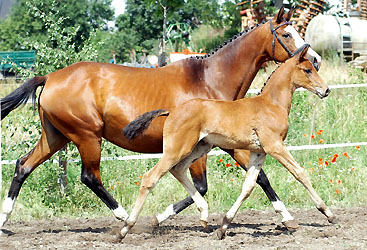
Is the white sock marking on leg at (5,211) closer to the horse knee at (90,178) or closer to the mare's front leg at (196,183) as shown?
the horse knee at (90,178)

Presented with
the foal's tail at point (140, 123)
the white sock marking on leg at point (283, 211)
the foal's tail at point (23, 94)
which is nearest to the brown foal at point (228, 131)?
the foal's tail at point (140, 123)

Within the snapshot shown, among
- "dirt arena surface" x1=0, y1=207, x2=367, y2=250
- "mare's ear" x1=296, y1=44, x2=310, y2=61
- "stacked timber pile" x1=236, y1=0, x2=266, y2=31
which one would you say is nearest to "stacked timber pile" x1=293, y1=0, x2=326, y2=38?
"stacked timber pile" x1=236, y1=0, x2=266, y2=31

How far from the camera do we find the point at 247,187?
510cm

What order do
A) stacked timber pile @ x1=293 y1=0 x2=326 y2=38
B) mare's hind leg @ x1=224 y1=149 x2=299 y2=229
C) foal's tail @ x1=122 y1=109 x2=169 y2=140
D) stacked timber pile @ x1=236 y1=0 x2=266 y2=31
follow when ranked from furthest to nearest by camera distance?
stacked timber pile @ x1=293 y1=0 x2=326 y2=38 → stacked timber pile @ x1=236 y1=0 x2=266 y2=31 → mare's hind leg @ x1=224 y1=149 x2=299 y2=229 → foal's tail @ x1=122 y1=109 x2=169 y2=140

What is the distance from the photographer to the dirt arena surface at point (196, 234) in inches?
191

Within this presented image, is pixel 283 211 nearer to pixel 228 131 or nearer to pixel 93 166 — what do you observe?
pixel 228 131

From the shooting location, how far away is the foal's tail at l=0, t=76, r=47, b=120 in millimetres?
5844

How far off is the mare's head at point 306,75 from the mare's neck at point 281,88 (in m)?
0.05

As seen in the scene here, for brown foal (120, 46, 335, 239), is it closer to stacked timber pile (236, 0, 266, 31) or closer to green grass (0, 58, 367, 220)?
green grass (0, 58, 367, 220)

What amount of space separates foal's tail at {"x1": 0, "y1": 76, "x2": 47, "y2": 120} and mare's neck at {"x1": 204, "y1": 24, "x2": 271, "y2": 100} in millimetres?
1757

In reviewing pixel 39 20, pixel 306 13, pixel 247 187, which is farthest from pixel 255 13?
pixel 39 20

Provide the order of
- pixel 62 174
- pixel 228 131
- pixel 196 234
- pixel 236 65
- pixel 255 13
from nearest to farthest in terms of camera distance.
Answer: pixel 228 131 → pixel 196 234 → pixel 236 65 → pixel 62 174 → pixel 255 13

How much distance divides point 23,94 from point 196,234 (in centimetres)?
232

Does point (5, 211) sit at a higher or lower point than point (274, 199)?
lower
